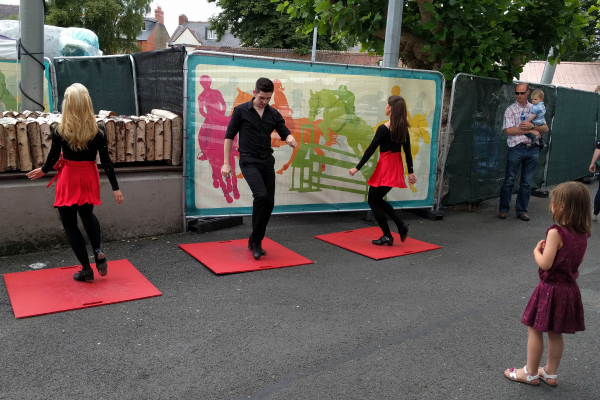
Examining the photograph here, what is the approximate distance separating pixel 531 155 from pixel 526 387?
5.94 m

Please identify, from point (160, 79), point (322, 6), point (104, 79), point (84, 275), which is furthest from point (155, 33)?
point (84, 275)

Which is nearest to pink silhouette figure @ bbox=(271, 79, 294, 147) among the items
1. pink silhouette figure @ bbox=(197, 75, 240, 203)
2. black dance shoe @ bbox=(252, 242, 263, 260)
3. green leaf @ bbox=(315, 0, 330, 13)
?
pink silhouette figure @ bbox=(197, 75, 240, 203)

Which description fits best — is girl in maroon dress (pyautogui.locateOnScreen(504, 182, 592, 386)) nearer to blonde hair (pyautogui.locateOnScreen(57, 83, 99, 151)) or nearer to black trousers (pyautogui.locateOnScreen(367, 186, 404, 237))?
black trousers (pyautogui.locateOnScreen(367, 186, 404, 237))

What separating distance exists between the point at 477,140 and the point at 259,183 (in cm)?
479

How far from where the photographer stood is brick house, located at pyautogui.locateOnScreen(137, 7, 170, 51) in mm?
73000

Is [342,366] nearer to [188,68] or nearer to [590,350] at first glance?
[590,350]

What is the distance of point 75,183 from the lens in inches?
183

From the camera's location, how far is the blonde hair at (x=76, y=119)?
4477 mm

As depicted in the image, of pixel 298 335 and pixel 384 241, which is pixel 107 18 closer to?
pixel 384 241

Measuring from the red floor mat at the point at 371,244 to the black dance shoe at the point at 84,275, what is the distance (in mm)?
3015

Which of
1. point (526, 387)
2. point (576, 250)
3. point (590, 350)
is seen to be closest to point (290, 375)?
point (526, 387)

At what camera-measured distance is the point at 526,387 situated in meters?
3.51

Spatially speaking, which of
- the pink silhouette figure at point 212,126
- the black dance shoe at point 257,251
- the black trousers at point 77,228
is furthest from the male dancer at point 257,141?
the black trousers at point 77,228

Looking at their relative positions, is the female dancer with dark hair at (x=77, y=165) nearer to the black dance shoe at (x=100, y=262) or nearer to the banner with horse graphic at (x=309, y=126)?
the black dance shoe at (x=100, y=262)
